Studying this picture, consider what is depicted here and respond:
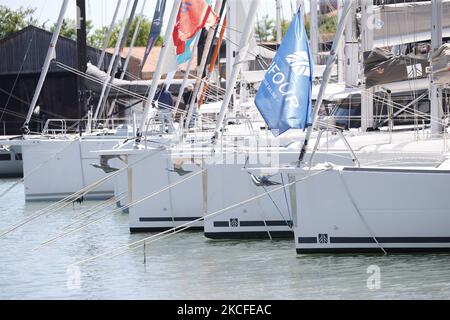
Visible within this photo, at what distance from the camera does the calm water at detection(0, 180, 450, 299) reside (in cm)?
1830

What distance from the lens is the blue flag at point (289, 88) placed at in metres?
20.2

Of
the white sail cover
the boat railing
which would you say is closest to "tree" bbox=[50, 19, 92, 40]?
the boat railing

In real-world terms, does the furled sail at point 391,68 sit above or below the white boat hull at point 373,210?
above

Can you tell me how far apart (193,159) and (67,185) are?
1269 cm

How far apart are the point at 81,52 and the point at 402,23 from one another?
13.5m

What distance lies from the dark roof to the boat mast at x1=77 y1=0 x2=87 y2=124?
73.5ft

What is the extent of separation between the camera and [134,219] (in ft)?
83.6

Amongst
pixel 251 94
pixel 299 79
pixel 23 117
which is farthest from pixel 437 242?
pixel 23 117

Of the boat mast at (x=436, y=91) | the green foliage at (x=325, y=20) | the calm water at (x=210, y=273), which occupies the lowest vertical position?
the calm water at (x=210, y=273)

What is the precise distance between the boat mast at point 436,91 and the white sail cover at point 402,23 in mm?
6196

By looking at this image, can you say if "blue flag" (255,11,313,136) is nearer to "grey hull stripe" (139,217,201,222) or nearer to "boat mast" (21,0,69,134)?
"grey hull stripe" (139,217,201,222)

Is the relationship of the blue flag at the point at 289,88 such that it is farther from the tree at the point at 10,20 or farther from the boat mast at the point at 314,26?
the tree at the point at 10,20

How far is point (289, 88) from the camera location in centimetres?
→ 2025

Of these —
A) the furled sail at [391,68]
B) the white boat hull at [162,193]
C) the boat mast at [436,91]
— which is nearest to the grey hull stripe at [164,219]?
the white boat hull at [162,193]
